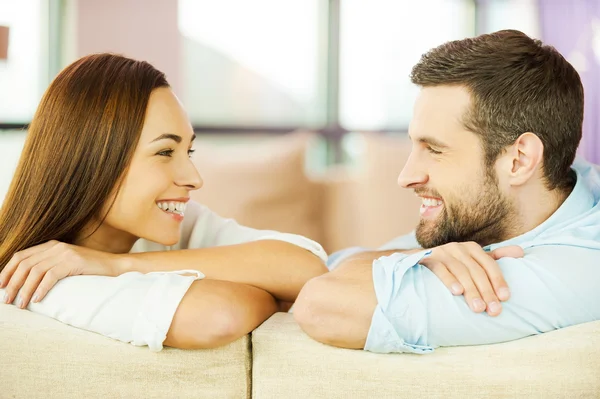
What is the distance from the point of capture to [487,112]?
173 cm

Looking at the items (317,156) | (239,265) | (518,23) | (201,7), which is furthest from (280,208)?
(518,23)

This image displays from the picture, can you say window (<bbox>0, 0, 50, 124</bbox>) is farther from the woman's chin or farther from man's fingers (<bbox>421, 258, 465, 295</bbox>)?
man's fingers (<bbox>421, 258, 465, 295</bbox>)

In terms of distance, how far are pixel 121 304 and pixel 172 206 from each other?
50 cm

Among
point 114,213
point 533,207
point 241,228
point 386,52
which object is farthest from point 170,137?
point 386,52

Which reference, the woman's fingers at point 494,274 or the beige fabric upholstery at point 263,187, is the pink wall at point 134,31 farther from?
the woman's fingers at point 494,274

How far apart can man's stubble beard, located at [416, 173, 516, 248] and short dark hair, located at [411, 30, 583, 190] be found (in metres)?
0.09

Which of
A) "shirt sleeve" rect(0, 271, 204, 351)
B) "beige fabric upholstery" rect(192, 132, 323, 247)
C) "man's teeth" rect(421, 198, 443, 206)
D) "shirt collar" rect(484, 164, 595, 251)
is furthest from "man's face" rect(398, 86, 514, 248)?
"beige fabric upholstery" rect(192, 132, 323, 247)

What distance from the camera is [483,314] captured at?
1.33 m

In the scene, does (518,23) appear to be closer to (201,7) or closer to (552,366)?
(201,7)

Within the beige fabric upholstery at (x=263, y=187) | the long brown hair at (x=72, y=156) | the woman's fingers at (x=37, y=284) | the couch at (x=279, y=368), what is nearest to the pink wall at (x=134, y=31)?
the beige fabric upholstery at (x=263, y=187)

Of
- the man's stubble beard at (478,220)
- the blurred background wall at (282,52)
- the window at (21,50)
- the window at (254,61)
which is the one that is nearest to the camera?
the man's stubble beard at (478,220)

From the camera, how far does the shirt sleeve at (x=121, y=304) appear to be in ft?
4.49

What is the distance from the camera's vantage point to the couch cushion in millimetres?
1392

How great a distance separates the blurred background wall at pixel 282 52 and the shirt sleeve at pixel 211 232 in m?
1.14
